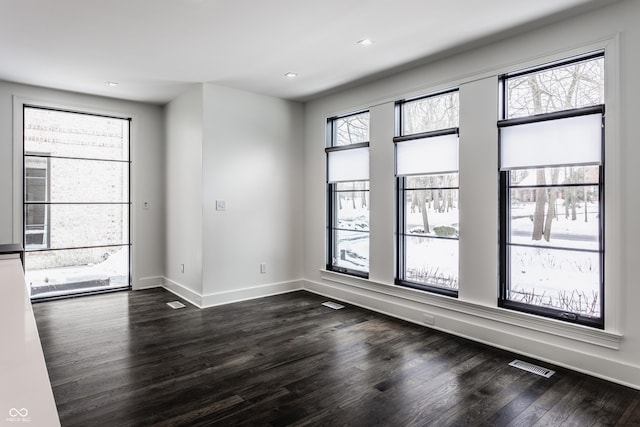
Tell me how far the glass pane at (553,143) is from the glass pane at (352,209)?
1856 mm

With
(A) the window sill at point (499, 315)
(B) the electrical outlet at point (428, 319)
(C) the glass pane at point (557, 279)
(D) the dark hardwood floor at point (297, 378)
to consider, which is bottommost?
(D) the dark hardwood floor at point (297, 378)

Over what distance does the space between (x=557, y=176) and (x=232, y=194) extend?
361cm

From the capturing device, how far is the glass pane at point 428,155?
12.6 ft

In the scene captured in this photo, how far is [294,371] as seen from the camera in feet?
9.75

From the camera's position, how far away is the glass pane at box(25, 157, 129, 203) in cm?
509

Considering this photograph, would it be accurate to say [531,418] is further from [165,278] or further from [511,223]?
[165,278]

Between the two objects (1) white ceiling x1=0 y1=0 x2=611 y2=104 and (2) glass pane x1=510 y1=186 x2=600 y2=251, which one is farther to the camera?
(2) glass pane x1=510 y1=186 x2=600 y2=251

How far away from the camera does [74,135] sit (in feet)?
17.3

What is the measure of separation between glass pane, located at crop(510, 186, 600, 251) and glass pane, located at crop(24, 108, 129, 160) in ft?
17.2

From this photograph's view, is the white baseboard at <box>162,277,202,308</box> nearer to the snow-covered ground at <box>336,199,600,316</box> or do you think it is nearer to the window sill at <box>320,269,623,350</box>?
the window sill at <box>320,269,623,350</box>

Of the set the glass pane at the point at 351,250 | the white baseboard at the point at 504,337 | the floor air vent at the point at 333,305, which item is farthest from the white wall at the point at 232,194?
the white baseboard at the point at 504,337

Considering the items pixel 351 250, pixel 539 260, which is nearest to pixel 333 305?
pixel 351 250

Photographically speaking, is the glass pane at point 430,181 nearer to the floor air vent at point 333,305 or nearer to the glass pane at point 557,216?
the glass pane at point 557,216

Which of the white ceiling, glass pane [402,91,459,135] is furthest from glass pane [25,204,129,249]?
glass pane [402,91,459,135]
